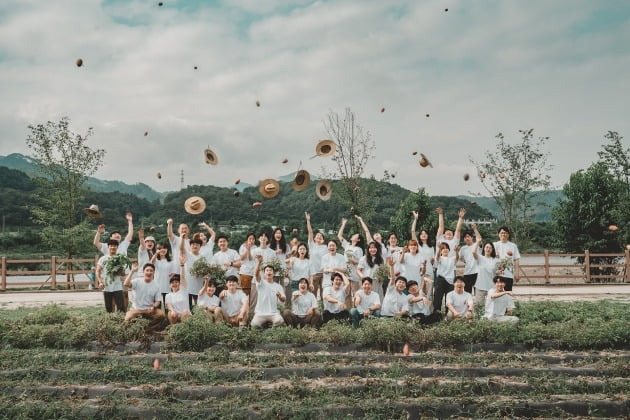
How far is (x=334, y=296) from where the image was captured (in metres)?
9.45

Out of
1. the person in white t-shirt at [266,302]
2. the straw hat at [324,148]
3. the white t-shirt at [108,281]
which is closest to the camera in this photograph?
the person in white t-shirt at [266,302]

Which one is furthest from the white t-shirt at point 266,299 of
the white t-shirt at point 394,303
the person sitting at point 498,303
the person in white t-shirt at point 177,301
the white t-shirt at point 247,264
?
the person sitting at point 498,303

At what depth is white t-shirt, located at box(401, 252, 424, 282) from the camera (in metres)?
9.99

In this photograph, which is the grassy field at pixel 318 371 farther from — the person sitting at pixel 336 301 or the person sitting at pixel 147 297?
the person sitting at pixel 336 301

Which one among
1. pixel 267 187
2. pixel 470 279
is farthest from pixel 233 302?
pixel 470 279

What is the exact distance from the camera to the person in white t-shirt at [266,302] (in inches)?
355

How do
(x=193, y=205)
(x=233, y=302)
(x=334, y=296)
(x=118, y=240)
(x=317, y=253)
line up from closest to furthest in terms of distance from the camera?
(x=233, y=302) → (x=334, y=296) → (x=118, y=240) → (x=193, y=205) → (x=317, y=253)

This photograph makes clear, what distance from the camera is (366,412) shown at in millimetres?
6059

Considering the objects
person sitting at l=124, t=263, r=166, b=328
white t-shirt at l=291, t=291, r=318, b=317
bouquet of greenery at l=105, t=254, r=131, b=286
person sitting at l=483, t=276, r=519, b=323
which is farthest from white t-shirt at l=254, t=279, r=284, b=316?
person sitting at l=483, t=276, r=519, b=323

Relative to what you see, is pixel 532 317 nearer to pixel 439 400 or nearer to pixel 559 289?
pixel 439 400

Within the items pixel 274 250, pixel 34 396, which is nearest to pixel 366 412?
pixel 34 396

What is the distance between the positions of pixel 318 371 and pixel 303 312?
2106 millimetres

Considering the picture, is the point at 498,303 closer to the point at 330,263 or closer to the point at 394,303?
the point at 394,303

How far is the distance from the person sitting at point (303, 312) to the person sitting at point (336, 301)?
10.1 inches
